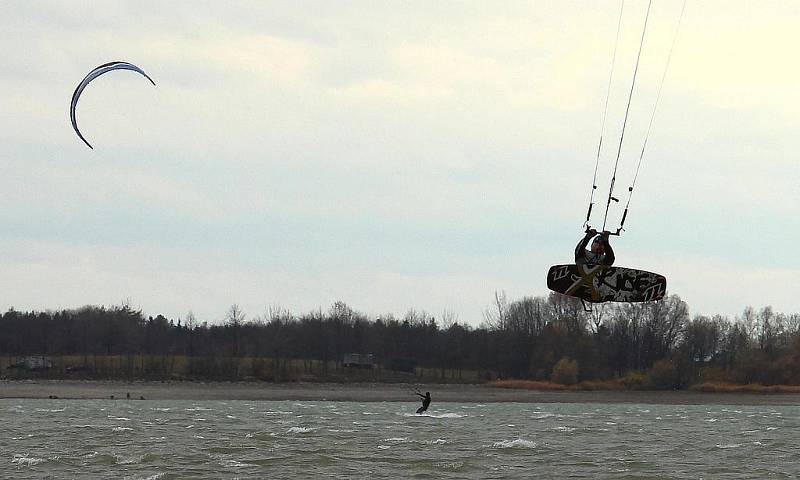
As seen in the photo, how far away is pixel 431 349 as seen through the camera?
132 meters

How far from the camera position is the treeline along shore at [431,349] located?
4267 inches

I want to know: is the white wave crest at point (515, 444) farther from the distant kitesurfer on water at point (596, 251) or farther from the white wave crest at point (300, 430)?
the distant kitesurfer on water at point (596, 251)

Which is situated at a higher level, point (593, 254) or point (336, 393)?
point (593, 254)

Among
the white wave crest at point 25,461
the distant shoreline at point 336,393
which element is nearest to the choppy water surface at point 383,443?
the white wave crest at point 25,461

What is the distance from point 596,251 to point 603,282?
767mm

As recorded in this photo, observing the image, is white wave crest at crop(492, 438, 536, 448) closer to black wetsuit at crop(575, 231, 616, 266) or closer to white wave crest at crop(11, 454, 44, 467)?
white wave crest at crop(11, 454, 44, 467)

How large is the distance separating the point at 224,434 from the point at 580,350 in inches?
2888

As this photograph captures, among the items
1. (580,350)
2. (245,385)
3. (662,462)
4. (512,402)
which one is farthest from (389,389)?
(662,462)

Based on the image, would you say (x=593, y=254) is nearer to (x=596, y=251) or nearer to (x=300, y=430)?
(x=596, y=251)

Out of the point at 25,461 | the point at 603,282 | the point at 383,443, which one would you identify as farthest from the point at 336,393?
the point at 603,282

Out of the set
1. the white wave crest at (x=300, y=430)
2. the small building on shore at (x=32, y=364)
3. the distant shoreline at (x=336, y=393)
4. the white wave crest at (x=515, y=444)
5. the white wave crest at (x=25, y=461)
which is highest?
the small building on shore at (x=32, y=364)

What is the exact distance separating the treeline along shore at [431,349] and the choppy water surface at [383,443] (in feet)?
141

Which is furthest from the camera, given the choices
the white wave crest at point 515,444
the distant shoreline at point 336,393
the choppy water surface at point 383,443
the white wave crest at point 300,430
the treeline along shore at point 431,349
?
the treeline along shore at point 431,349

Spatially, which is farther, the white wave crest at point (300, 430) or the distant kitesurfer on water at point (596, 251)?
the white wave crest at point (300, 430)
